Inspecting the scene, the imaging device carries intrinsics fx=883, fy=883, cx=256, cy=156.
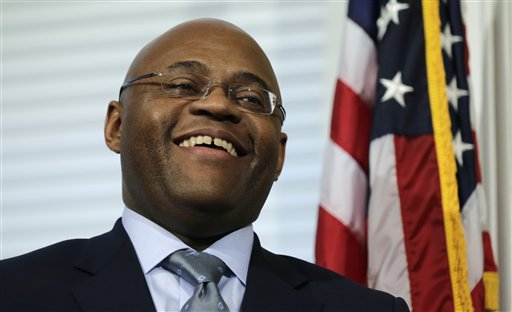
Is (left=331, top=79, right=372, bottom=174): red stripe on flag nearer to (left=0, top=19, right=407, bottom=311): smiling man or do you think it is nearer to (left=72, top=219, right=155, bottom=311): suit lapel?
(left=0, top=19, right=407, bottom=311): smiling man

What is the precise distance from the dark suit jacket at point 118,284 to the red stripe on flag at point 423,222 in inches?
22.5

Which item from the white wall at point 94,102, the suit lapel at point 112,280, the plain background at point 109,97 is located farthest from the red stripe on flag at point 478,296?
the suit lapel at point 112,280

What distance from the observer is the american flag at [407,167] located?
244cm

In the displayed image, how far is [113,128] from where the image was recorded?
200cm

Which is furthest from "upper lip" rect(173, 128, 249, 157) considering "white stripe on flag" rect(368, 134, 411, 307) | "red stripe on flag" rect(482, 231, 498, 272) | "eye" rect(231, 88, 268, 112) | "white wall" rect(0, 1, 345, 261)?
"white wall" rect(0, 1, 345, 261)

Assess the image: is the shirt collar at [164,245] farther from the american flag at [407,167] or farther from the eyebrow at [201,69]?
the american flag at [407,167]

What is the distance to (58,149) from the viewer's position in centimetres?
316

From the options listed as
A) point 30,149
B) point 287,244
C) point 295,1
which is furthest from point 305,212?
point 30,149

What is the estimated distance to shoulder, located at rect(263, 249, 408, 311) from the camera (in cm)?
181

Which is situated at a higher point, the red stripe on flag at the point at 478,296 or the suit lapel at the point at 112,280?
the suit lapel at the point at 112,280

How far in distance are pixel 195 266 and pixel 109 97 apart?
156 centimetres

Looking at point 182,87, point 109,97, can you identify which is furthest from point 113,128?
point 109,97

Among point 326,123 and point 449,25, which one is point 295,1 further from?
point 449,25

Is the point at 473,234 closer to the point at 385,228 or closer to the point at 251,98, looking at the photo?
the point at 385,228
